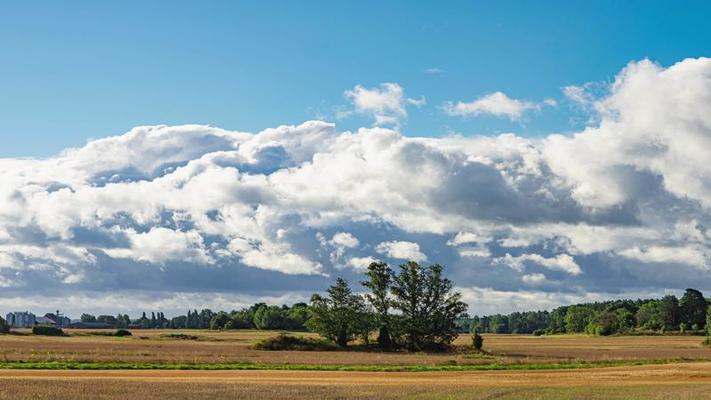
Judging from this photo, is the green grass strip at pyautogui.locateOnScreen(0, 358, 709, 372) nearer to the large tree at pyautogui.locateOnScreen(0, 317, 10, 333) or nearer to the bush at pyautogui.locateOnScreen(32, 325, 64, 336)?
the bush at pyautogui.locateOnScreen(32, 325, 64, 336)

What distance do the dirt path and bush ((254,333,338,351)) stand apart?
48008 mm

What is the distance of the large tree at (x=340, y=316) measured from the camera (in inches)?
4707

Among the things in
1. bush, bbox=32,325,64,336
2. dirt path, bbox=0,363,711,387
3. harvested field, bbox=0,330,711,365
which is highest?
bush, bbox=32,325,64,336

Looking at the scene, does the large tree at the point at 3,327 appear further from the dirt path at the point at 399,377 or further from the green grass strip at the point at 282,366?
the dirt path at the point at 399,377

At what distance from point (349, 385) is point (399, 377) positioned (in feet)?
32.2

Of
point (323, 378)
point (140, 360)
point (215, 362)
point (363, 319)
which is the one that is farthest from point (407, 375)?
point (363, 319)

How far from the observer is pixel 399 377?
5953cm

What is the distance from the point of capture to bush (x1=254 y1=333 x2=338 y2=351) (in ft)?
366

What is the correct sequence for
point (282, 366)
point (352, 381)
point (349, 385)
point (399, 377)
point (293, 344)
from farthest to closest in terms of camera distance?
point (293, 344)
point (282, 366)
point (399, 377)
point (352, 381)
point (349, 385)

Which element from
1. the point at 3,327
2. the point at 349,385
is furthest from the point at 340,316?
the point at 3,327

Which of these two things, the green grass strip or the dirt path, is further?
the green grass strip

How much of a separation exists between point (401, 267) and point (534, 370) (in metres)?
51.7

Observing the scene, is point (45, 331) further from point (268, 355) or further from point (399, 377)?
point (399, 377)

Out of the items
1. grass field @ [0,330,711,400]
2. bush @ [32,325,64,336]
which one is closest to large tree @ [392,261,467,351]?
grass field @ [0,330,711,400]
